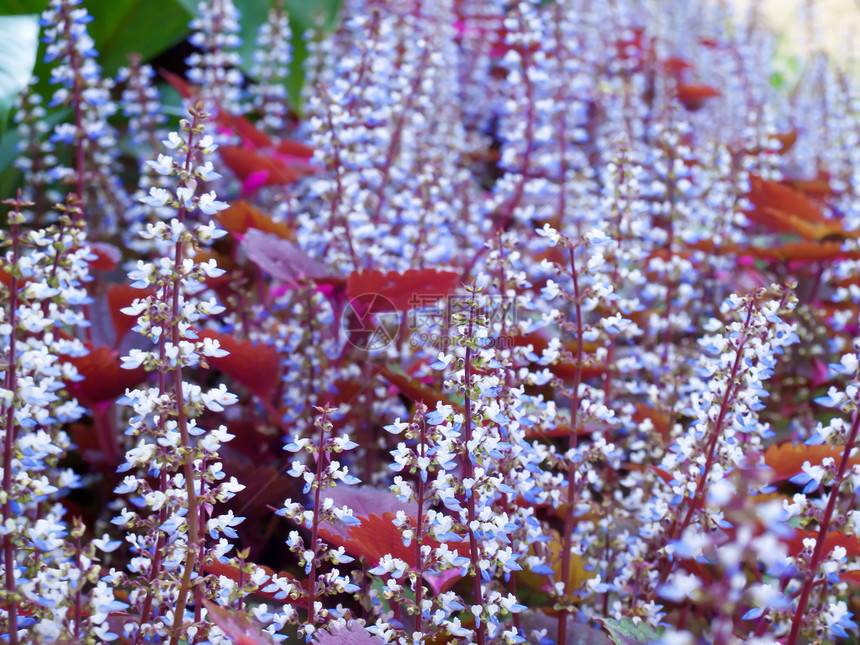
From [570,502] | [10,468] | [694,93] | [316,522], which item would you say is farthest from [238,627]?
[694,93]

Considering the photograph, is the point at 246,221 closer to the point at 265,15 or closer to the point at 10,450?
the point at 10,450

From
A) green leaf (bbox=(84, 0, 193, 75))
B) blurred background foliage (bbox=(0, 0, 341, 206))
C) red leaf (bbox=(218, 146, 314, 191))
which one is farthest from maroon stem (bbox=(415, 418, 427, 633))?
green leaf (bbox=(84, 0, 193, 75))

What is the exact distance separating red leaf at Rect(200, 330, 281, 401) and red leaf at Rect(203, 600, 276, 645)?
63cm

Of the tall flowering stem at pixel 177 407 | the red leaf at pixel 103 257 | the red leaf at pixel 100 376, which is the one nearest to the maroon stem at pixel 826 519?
the tall flowering stem at pixel 177 407

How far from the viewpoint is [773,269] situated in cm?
249

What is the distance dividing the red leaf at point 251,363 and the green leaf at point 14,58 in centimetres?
71

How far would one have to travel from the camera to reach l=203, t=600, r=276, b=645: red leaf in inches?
34.2

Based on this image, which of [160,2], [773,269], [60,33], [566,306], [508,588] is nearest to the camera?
[508,588]

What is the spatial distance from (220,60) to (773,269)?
69.2 inches

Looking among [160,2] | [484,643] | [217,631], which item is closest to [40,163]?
[160,2]

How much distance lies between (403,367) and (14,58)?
1.14 m

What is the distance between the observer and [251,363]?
1.60 metres

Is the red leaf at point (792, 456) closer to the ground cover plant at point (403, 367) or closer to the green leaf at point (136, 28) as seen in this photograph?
the ground cover plant at point (403, 367)

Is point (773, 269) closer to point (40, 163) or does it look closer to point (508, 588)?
→ point (508, 588)
